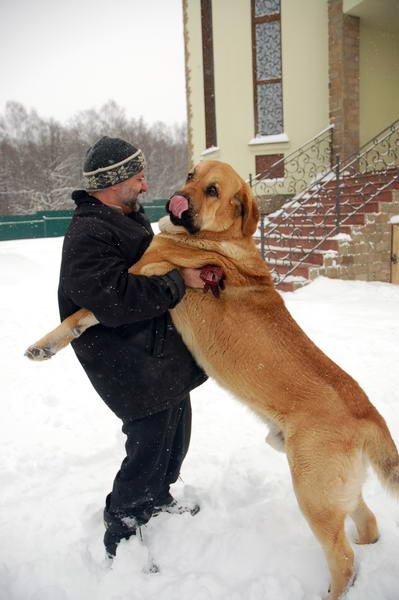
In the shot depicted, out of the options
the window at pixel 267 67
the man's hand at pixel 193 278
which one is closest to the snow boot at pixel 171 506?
the man's hand at pixel 193 278

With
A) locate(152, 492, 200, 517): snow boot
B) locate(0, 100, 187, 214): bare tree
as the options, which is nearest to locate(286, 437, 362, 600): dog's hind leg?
locate(152, 492, 200, 517): snow boot

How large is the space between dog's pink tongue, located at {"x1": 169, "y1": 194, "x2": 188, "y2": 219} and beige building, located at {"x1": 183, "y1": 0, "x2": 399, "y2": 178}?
1102 centimetres

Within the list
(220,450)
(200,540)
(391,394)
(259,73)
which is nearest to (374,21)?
(259,73)

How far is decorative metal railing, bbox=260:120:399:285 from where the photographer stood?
29.1 ft

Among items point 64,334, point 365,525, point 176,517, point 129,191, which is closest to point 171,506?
point 176,517

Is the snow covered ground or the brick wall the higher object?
the brick wall

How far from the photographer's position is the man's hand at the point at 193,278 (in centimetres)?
217

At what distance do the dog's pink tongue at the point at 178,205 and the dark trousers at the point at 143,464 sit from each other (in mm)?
1018

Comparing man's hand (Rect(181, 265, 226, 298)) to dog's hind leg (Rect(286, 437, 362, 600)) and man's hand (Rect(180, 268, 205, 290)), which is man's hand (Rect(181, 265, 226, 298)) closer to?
man's hand (Rect(180, 268, 205, 290))

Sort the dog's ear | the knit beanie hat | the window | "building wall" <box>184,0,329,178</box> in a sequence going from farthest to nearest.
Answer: the window < "building wall" <box>184,0,329,178</box> < the dog's ear < the knit beanie hat

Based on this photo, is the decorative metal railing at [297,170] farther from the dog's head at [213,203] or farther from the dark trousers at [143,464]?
the dark trousers at [143,464]

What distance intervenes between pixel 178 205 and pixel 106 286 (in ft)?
2.02

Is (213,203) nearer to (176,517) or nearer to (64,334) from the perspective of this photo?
(64,334)

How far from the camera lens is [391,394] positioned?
3855mm
